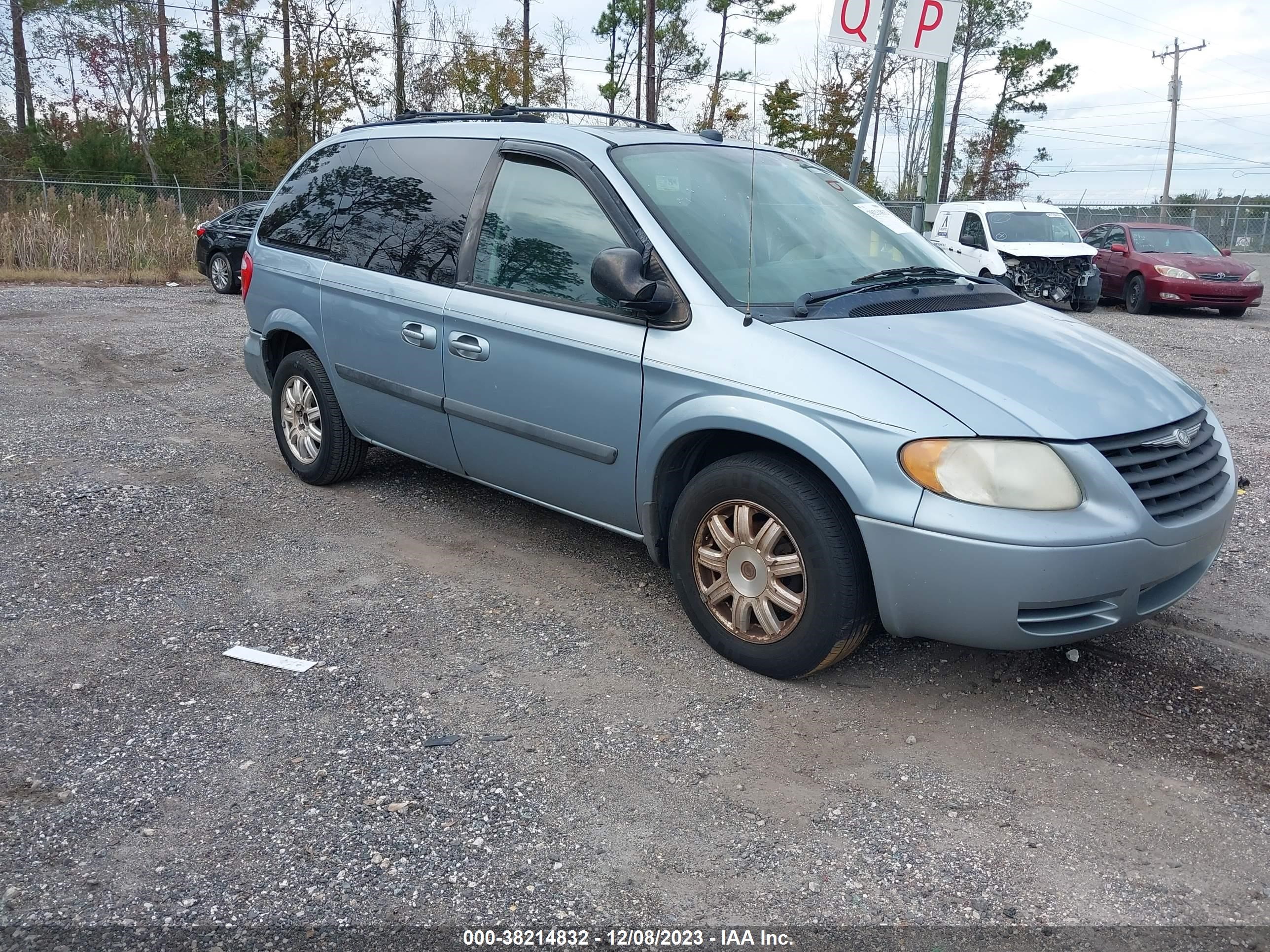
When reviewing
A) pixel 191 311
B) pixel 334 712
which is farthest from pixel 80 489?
pixel 191 311

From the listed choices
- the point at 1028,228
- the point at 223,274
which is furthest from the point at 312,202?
the point at 1028,228

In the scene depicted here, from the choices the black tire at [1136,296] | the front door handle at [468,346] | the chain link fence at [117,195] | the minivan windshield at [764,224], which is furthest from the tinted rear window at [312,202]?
the chain link fence at [117,195]

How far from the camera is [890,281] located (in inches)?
160

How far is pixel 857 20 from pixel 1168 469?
220 inches

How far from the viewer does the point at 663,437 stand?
373cm

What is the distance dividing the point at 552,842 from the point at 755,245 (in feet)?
7.60

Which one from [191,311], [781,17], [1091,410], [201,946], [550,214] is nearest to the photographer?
[201,946]

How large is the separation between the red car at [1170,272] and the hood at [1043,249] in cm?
92

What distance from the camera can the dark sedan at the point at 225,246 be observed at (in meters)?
15.9

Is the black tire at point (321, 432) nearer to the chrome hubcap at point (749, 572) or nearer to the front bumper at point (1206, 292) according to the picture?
the chrome hubcap at point (749, 572)

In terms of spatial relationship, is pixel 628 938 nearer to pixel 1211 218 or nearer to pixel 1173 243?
pixel 1173 243

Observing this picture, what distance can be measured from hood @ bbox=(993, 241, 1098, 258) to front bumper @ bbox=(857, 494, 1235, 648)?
13.2m

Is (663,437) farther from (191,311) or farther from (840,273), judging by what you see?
(191,311)

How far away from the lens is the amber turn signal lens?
10.2 ft
